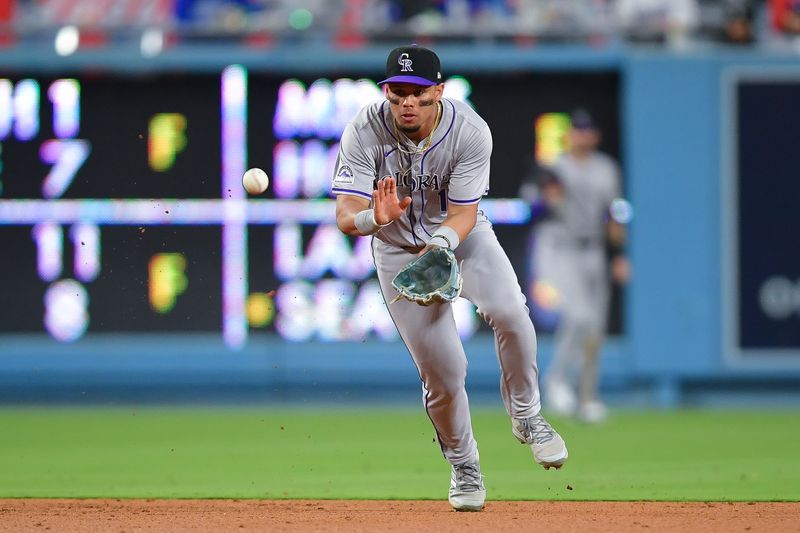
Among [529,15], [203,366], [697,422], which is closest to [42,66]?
[203,366]

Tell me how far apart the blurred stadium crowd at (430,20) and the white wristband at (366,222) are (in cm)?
631

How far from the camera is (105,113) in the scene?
11.8 metres

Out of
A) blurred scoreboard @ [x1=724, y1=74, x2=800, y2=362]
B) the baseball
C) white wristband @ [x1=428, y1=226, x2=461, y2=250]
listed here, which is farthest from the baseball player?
blurred scoreboard @ [x1=724, y1=74, x2=800, y2=362]

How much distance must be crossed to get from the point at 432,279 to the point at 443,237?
0.67 feet

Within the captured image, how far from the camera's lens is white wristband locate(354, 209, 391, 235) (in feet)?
19.5

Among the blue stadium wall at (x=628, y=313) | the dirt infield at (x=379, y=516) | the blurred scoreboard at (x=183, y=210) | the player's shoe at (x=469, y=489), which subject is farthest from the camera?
the blue stadium wall at (x=628, y=313)

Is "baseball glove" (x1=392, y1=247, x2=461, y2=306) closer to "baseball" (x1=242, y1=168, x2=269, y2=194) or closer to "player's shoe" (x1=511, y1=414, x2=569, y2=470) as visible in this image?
"player's shoe" (x1=511, y1=414, x2=569, y2=470)

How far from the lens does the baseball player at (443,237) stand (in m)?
6.24

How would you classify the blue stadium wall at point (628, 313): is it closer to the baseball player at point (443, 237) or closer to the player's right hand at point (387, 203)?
the baseball player at point (443, 237)

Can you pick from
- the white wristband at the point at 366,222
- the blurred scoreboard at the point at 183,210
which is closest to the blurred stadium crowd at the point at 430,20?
the blurred scoreboard at the point at 183,210

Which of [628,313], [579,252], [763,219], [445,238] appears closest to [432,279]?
[445,238]

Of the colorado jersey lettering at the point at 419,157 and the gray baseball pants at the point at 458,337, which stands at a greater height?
the colorado jersey lettering at the point at 419,157

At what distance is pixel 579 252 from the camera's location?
1133 centimetres

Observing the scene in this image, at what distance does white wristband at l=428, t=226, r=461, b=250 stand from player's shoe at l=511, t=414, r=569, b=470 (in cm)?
93
